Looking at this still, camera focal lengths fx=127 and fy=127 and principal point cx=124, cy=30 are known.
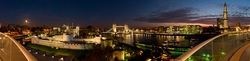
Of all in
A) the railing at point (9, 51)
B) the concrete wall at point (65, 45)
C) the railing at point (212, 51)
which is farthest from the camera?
the concrete wall at point (65, 45)

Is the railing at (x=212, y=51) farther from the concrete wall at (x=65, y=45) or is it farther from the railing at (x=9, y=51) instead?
the concrete wall at (x=65, y=45)

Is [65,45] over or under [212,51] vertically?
under

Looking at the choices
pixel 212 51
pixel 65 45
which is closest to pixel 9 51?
pixel 212 51

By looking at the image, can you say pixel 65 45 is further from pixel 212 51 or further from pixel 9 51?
pixel 212 51

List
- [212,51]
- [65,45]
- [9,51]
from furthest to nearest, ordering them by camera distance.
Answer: [65,45]
[9,51]
[212,51]

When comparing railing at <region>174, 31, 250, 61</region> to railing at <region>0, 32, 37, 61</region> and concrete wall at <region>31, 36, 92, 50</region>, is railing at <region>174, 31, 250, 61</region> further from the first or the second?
concrete wall at <region>31, 36, 92, 50</region>

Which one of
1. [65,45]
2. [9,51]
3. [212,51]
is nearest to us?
[212,51]

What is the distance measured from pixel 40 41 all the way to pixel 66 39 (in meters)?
2.39

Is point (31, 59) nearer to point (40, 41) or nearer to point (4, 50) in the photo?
point (4, 50)

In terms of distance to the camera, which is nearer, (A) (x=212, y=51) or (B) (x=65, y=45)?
(A) (x=212, y=51)

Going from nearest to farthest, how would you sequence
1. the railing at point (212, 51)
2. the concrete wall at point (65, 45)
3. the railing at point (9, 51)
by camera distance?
the railing at point (212, 51) < the railing at point (9, 51) < the concrete wall at point (65, 45)

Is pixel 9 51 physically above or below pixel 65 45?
above

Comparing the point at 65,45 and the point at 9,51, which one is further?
the point at 65,45

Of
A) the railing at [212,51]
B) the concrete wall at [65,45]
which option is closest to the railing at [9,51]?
the railing at [212,51]
